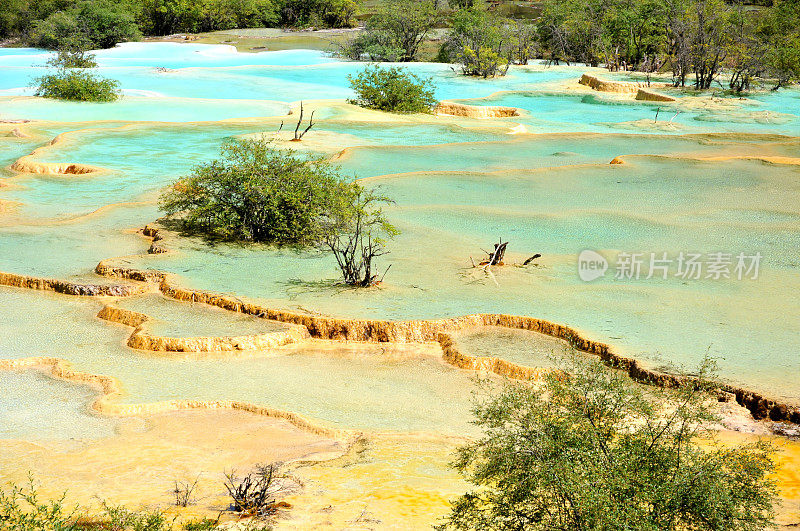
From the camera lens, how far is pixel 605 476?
3.65m

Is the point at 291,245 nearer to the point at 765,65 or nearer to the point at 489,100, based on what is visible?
the point at 489,100

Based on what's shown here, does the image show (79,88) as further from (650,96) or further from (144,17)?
(144,17)

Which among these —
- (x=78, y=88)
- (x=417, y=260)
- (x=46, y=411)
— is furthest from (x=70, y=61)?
(x=46, y=411)

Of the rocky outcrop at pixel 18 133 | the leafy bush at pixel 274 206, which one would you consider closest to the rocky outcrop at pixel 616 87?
the rocky outcrop at pixel 18 133

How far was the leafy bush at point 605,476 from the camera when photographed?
3525 millimetres

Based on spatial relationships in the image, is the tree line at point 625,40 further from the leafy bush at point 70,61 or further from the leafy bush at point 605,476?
the leafy bush at point 605,476

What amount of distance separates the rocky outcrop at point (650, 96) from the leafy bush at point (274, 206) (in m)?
13.6

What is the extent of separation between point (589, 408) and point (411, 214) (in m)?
6.70

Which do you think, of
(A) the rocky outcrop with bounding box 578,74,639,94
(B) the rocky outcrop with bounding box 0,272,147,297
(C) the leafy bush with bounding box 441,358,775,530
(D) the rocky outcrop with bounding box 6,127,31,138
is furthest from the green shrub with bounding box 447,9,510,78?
(C) the leafy bush with bounding box 441,358,775,530

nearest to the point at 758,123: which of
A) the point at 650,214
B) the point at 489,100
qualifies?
the point at 489,100

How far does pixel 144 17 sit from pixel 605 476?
133 ft

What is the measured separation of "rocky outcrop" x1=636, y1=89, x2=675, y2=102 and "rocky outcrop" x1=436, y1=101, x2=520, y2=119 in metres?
4.26

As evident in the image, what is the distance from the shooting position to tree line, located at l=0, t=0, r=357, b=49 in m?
33.2

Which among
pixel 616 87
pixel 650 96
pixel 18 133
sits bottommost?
pixel 18 133
